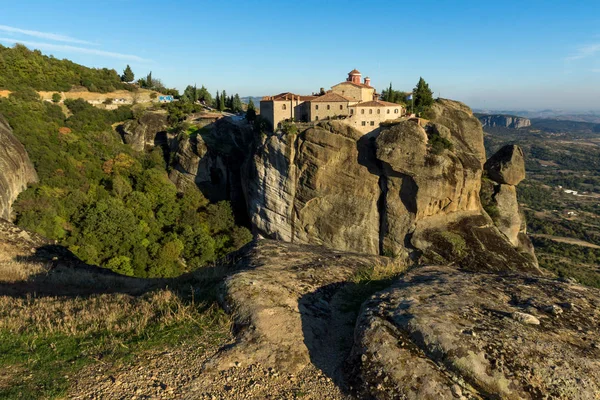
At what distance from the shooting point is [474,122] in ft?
133

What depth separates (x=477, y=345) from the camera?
4684mm

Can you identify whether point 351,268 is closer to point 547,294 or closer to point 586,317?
point 547,294

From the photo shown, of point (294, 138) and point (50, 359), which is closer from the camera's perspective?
point (50, 359)

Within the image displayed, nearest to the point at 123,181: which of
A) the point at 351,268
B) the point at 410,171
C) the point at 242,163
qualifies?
the point at 242,163

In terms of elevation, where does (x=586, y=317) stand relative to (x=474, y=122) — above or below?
below

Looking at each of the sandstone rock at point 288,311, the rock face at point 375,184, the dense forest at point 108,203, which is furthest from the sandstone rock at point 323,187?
the sandstone rock at point 288,311

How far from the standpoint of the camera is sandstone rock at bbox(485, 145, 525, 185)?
36719 mm

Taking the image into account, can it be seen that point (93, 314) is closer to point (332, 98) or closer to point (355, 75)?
point (332, 98)

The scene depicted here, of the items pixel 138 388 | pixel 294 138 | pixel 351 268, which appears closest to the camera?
pixel 138 388

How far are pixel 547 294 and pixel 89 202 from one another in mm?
37854

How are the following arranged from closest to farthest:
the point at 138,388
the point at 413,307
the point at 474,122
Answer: the point at 138,388 → the point at 413,307 → the point at 474,122

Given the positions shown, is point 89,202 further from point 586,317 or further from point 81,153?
point 586,317

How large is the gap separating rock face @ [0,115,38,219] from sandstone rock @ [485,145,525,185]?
42463mm

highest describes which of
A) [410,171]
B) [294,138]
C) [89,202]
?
[294,138]
